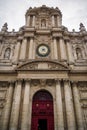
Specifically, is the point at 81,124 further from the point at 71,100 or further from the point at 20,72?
the point at 20,72

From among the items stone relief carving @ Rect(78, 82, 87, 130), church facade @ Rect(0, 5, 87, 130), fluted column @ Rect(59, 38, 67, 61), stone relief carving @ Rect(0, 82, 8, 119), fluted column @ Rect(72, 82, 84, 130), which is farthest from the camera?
fluted column @ Rect(59, 38, 67, 61)

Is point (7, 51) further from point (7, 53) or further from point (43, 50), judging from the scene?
point (43, 50)

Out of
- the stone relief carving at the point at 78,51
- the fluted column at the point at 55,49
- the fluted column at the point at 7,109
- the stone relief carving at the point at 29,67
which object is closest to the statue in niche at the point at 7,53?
the stone relief carving at the point at 29,67

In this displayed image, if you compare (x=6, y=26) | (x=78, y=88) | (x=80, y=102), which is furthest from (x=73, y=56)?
(x=6, y=26)

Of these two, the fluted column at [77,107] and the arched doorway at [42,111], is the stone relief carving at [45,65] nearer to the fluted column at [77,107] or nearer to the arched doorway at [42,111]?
the fluted column at [77,107]

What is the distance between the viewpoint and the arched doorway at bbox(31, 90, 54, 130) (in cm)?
1306

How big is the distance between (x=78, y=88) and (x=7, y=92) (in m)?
7.57

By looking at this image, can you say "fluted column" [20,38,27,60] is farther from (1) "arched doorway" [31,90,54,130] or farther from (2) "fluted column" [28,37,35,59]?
(1) "arched doorway" [31,90,54,130]

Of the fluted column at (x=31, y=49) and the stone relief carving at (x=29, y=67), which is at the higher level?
the fluted column at (x=31, y=49)

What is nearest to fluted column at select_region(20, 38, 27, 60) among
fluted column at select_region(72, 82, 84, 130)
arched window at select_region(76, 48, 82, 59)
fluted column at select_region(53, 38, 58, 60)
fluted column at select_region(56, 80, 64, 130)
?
fluted column at select_region(53, 38, 58, 60)

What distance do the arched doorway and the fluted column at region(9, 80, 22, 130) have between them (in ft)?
5.23

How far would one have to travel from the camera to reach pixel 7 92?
1465 centimetres

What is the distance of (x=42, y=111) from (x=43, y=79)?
10.4ft

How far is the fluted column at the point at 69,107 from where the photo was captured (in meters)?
12.3
